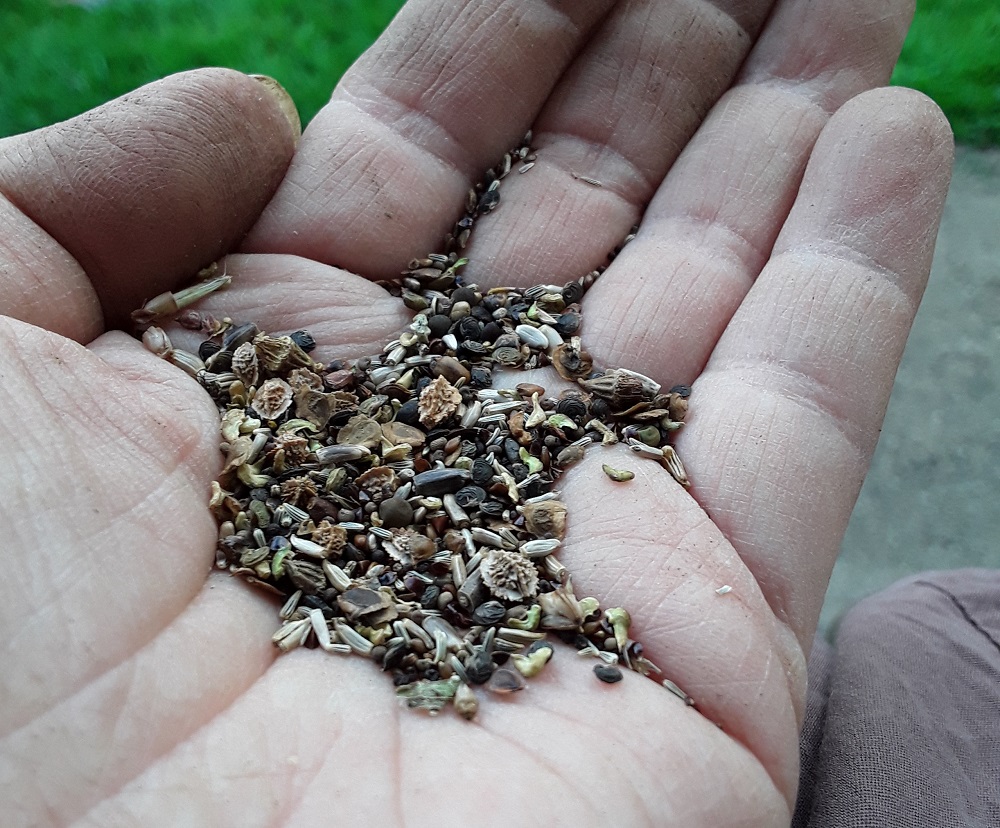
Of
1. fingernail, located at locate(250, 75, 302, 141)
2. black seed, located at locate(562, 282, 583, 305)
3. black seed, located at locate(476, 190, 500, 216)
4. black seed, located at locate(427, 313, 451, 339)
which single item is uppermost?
fingernail, located at locate(250, 75, 302, 141)

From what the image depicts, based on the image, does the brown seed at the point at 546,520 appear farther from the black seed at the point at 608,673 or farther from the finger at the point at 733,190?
the finger at the point at 733,190

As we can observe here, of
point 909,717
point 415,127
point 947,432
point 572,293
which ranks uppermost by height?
point 415,127

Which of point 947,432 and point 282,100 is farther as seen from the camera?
point 947,432

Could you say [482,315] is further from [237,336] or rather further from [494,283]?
[237,336]

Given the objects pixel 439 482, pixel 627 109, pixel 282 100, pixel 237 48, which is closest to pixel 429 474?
pixel 439 482

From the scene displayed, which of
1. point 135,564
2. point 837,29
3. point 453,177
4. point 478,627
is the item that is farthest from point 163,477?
point 837,29

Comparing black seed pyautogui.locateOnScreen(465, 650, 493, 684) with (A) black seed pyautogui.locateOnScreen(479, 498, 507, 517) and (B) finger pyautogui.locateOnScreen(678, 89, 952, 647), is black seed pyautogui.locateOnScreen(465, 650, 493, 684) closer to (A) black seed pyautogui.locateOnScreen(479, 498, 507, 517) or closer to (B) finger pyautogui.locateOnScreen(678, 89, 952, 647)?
(A) black seed pyautogui.locateOnScreen(479, 498, 507, 517)

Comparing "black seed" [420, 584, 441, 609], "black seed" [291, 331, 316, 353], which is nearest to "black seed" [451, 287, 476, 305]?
"black seed" [291, 331, 316, 353]
